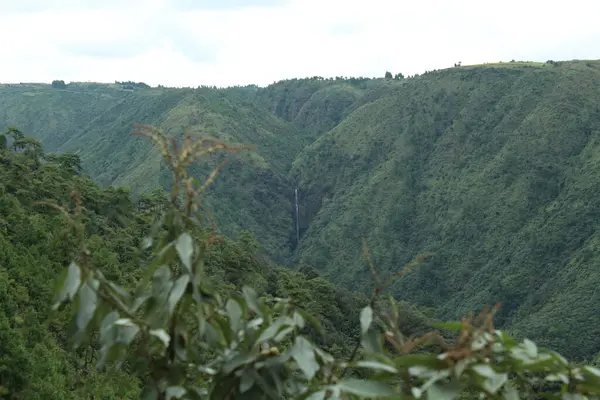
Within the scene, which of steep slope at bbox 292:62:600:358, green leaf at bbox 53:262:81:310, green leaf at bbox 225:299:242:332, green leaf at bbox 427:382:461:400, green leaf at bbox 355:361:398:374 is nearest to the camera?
green leaf at bbox 427:382:461:400

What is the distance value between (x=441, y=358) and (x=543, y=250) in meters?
100

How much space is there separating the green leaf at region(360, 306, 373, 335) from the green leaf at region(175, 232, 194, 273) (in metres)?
0.62

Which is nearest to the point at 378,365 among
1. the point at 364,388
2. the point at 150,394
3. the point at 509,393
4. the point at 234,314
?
the point at 364,388

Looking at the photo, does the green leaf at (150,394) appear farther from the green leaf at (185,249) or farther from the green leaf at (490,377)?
the green leaf at (490,377)

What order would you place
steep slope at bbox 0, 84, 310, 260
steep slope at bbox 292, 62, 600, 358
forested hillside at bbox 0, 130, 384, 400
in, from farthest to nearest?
steep slope at bbox 0, 84, 310, 260 < steep slope at bbox 292, 62, 600, 358 < forested hillside at bbox 0, 130, 384, 400

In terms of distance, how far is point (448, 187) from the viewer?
119m

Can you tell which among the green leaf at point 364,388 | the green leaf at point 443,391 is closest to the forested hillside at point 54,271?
the green leaf at point 364,388

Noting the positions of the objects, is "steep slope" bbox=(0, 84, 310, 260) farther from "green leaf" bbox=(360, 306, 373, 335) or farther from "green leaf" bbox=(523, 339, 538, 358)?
"green leaf" bbox=(523, 339, 538, 358)

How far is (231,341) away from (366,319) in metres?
0.58

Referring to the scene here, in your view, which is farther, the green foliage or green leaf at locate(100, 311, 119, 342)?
green leaf at locate(100, 311, 119, 342)

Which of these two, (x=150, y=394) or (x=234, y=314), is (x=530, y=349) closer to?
(x=234, y=314)


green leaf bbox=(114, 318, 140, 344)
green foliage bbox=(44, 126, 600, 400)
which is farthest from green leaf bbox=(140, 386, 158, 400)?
green leaf bbox=(114, 318, 140, 344)

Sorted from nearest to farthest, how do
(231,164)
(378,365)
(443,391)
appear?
(443,391) → (378,365) → (231,164)

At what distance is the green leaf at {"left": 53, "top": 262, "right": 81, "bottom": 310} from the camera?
7.55ft
